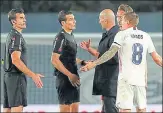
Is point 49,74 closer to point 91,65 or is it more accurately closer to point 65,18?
point 65,18

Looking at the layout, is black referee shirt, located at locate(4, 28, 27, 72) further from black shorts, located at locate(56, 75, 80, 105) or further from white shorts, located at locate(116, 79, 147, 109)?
white shorts, located at locate(116, 79, 147, 109)

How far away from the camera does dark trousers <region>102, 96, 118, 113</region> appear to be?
8.27 metres

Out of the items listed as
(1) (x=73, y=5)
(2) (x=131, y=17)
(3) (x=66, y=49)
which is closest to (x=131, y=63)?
(2) (x=131, y=17)

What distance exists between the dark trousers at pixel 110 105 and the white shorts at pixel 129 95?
51 centimetres

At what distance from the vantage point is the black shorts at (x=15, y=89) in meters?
7.98

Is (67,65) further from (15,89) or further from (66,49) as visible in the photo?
(15,89)

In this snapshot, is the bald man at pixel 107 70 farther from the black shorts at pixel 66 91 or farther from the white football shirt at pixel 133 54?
the white football shirt at pixel 133 54

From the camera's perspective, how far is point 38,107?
11.2m

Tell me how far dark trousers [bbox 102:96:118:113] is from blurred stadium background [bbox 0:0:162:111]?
2710 millimetres

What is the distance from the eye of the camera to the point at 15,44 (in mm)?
7875

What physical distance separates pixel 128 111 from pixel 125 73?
44cm

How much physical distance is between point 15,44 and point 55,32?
357cm

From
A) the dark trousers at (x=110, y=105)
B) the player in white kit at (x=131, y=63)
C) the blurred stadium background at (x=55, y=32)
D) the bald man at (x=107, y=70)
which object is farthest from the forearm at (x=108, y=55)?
the blurred stadium background at (x=55, y=32)

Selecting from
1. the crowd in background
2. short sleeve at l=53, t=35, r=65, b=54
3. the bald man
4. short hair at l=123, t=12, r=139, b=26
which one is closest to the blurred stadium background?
the crowd in background
